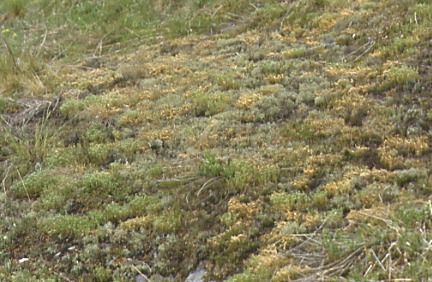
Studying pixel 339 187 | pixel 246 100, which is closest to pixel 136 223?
pixel 339 187

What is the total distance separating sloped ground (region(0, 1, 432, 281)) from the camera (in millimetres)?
6398

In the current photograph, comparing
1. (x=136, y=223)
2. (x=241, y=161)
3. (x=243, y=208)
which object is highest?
(x=241, y=161)

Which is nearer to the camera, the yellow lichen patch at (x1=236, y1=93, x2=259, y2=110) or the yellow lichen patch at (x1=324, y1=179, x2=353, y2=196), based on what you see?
the yellow lichen patch at (x1=324, y1=179, x2=353, y2=196)

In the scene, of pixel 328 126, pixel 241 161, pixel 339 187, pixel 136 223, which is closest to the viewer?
pixel 339 187

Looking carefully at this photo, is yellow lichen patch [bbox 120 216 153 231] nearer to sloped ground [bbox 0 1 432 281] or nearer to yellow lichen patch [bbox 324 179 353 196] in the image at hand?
sloped ground [bbox 0 1 432 281]

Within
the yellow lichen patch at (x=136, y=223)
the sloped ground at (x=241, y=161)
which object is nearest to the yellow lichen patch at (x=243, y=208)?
the sloped ground at (x=241, y=161)

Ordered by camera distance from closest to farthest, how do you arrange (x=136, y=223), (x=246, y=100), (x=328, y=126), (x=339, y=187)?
(x=339, y=187)
(x=136, y=223)
(x=328, y=126)
(x=246, y=100)

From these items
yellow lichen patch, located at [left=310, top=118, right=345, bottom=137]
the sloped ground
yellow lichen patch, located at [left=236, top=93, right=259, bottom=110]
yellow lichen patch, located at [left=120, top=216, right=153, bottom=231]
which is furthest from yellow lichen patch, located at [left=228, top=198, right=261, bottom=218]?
yellow lichen patch, located at [left=236, top=93, right=259, bottom=110]

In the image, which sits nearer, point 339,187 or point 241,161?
point 339,187

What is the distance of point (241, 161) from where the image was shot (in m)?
8.27

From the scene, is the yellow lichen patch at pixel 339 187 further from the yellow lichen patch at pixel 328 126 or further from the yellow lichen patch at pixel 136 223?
the yellow lichen patch at pixel 136 223

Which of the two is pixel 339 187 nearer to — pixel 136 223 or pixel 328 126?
pixel 328 126

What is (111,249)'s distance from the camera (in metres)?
7.29

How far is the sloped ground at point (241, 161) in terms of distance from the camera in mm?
6398
